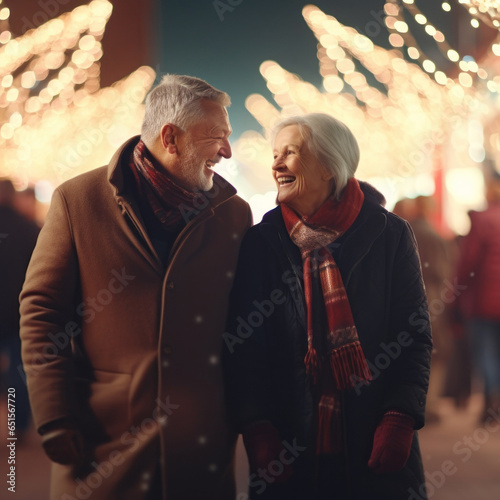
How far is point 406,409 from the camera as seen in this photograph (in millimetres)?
1647

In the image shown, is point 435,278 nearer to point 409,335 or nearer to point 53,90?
point 409,335

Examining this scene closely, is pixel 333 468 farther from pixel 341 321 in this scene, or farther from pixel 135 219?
pixel 135 219

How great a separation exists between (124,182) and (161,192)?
0.43 ft

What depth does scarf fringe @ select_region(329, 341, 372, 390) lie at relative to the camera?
1.67m

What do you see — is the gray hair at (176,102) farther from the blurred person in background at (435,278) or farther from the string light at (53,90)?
the blurred person in background at (435,278)

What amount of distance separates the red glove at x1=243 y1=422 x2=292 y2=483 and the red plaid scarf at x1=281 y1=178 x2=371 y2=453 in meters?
0.13

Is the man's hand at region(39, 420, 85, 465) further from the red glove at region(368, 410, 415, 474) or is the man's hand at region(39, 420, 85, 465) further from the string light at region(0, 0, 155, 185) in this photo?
the string light at region(0, 0, 155, 185)

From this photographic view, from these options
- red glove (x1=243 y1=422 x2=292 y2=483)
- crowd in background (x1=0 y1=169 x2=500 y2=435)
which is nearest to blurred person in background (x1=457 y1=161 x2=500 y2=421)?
crowd in background (x1=0 y1=169 x2=500 y2=435)

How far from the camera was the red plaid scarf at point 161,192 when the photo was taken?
5.66ft

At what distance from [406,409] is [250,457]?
19.8 inches

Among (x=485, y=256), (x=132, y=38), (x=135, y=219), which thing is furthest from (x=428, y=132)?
(x=135, y=219)

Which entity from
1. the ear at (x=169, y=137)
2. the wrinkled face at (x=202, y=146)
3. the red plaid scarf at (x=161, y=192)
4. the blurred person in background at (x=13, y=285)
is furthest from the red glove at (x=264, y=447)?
the blurred person in background at (x=13, y=285)

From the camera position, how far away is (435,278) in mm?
3070

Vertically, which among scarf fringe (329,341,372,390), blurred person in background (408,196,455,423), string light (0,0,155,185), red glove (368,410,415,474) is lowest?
red glove (368,410,415,474)
